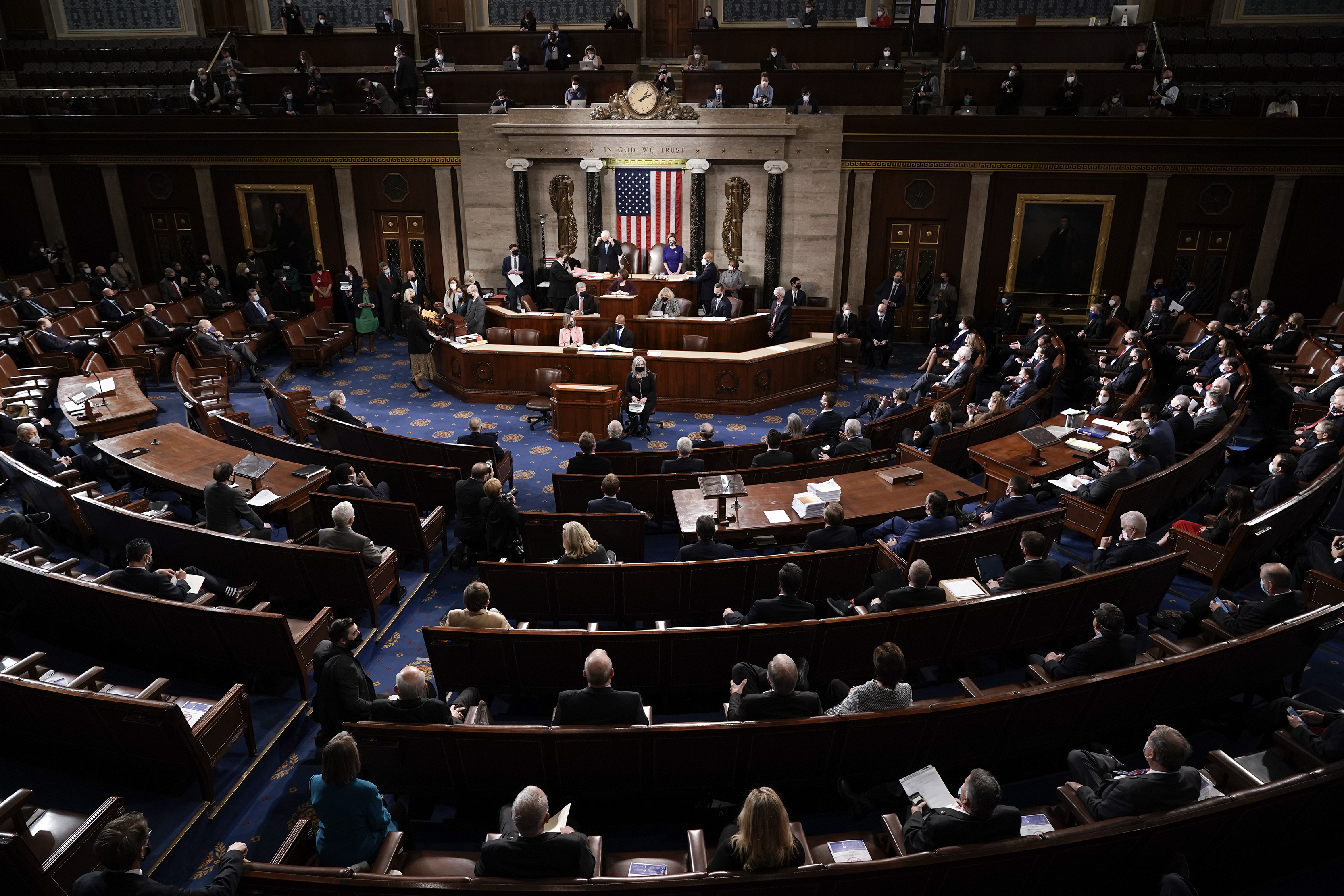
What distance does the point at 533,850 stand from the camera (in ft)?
11.4

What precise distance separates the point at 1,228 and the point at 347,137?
812cm

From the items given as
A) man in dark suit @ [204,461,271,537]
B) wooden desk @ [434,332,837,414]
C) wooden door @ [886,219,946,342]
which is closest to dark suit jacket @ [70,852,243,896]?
man in dark suit @ [204,461,271,537]

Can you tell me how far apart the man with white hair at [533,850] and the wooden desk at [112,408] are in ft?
29.1

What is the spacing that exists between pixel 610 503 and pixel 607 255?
9.46 m

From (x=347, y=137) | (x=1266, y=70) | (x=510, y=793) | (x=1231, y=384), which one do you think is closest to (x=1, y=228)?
(x=347, y=137)

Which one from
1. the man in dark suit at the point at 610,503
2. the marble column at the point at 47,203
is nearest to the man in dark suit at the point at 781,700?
the man in dark suit at the point at 610,503

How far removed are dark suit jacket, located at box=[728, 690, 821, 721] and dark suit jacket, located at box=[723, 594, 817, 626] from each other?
0.96m

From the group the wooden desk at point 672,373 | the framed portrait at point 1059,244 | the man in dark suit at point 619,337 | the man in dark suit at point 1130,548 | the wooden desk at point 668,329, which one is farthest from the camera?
the framed portrait at point 1059,244

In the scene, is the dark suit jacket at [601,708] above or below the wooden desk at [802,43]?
below

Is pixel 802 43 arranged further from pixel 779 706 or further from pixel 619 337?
pixel 779 706

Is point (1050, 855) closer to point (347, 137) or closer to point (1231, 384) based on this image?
point (1231, 384)

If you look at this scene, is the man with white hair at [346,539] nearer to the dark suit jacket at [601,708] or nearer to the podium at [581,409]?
the dark suit jacket at [601,708]

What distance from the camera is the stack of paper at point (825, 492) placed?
737cm

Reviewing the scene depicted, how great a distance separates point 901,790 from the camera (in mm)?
4668
